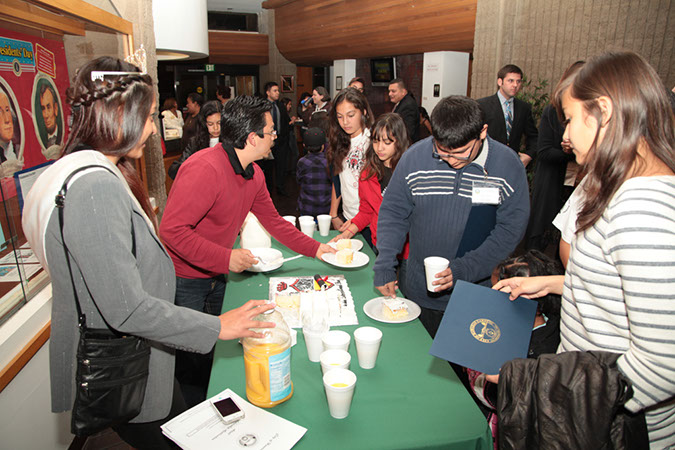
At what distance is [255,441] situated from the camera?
111cm

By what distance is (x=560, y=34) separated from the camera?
4656 mm

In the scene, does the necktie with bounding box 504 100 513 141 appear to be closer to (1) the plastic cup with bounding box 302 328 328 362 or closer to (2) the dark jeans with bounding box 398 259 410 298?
(2) the dark jeans with bounding box 398 259 410 298

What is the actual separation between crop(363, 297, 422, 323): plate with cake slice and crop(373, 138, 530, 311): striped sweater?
0.13m

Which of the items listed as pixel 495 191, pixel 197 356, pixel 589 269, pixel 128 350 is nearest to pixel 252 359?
pixel 128 350

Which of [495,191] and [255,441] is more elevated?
[495,191]

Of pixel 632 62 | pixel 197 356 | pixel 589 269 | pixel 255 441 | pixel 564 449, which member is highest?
pixel 632 62

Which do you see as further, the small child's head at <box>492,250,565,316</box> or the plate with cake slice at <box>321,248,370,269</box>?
the plate with cake slice at <box>321,248,370,269</box>

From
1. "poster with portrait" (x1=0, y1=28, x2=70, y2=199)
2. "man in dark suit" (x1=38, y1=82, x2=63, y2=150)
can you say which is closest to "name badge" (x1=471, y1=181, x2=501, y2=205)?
"poster with portrait" (x1=0, y1=28, x2=70, y2=199)

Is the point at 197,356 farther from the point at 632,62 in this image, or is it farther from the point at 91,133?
the point at 632,62

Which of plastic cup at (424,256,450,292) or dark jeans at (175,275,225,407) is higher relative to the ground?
plastic cup at (424,256,450,292)

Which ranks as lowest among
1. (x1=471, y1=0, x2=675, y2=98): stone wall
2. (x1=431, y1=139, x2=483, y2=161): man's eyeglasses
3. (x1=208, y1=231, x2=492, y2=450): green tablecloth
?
(x1=208, y1=231, x2=492, y2=450): green tablecloth

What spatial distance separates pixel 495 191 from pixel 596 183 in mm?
889

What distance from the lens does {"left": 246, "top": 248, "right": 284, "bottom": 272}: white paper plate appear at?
6.91 feet

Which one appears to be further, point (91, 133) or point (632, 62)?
point (91, 133)
